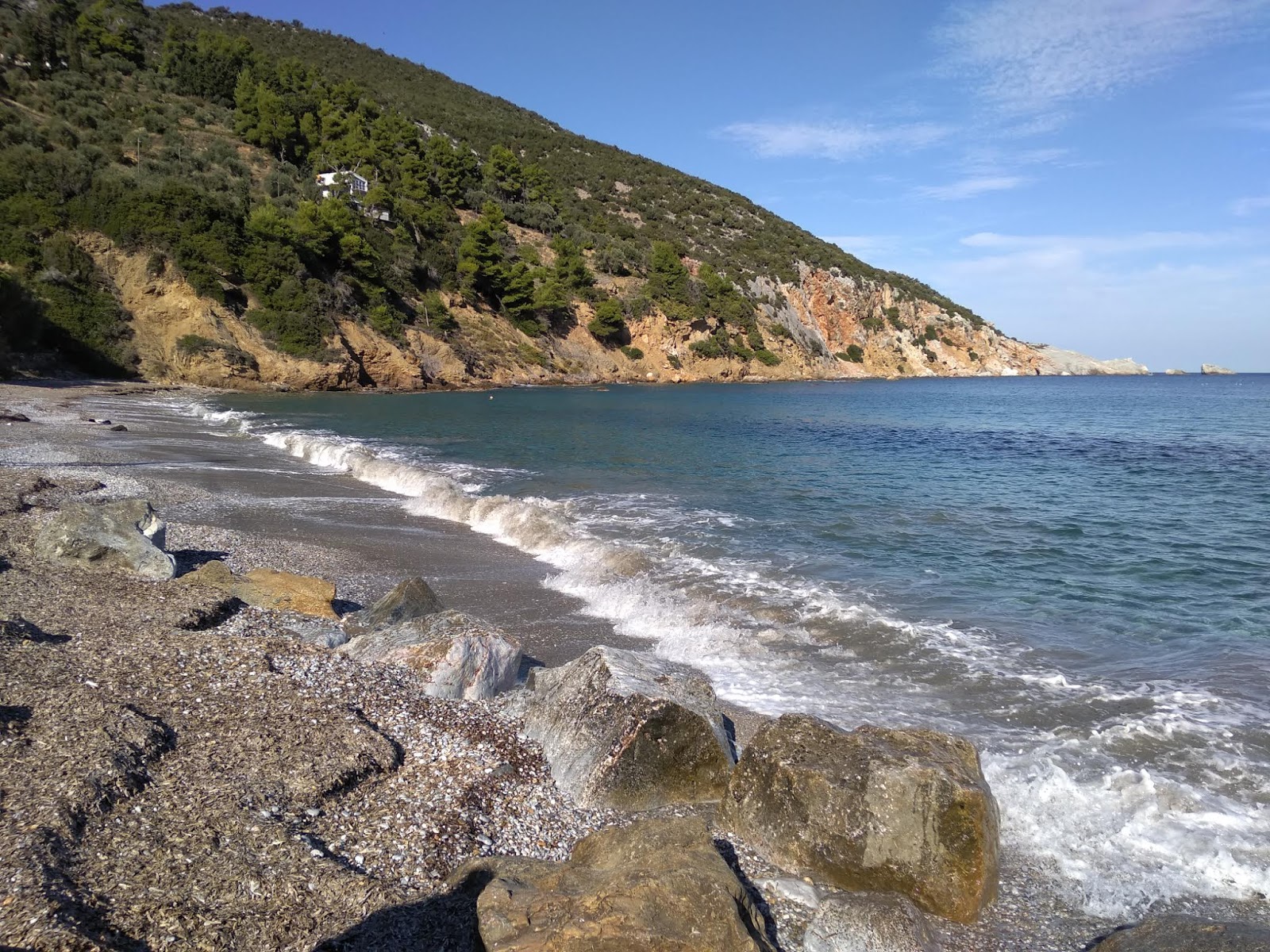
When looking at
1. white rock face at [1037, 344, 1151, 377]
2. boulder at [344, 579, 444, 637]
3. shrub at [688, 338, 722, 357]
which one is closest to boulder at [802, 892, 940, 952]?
boulder at [344, 579, 444, 637]

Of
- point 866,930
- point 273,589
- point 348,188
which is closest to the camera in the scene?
point 866,930

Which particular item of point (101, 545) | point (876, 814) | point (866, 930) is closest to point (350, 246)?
point (101, 545)

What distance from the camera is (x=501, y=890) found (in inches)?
138

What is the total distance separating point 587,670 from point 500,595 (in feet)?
15.3

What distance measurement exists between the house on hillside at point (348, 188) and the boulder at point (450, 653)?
203ft

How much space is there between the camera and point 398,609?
8062 mm

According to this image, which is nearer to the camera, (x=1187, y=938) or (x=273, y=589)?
(x=1187, y=938)

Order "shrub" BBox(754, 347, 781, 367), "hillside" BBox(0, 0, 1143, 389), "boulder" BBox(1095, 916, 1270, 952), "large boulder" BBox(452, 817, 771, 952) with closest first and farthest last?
"large boulder" BBox(452, 817, 771, 952) < "boulder" BBox(1095, 916, 1270, 952) < "hillside" BBox(0, 0, 1143, 389) < "shrub" BBox(754, 347, 781, 367)

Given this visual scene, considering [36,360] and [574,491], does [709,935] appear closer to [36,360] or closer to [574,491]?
[574,491]

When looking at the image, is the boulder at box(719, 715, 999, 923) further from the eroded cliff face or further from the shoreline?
the eroded cliff face

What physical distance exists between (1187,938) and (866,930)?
150cm

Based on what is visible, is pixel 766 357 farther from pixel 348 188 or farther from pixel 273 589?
pixel 273 589

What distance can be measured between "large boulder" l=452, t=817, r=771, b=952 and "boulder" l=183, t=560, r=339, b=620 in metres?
5.28

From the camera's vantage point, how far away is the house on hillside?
204 ft
